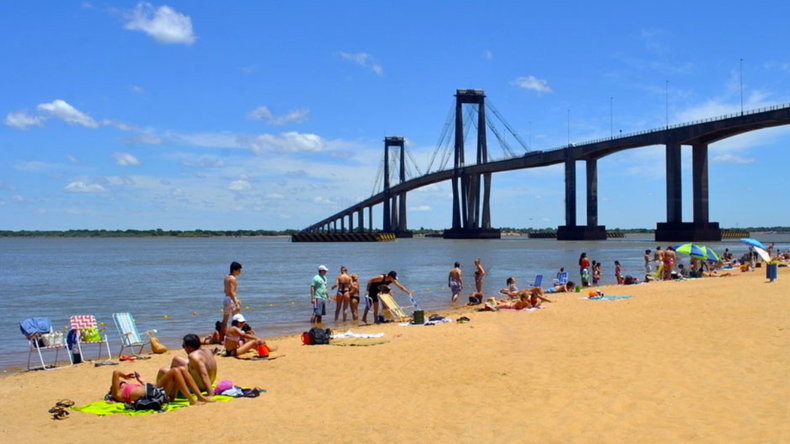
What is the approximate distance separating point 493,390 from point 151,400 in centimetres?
314

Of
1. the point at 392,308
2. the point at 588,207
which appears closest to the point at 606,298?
the point at 392,308

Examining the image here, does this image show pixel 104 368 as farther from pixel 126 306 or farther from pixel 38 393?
pixel 126 306

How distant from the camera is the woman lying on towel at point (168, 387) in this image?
21.0 ft

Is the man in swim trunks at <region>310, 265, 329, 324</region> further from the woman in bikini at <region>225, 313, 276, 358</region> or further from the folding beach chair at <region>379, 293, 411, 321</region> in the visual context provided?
the woman in bikini at <region>225, 313, 276, 358</region>

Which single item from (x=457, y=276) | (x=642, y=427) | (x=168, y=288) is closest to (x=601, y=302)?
(x=457, y=276)

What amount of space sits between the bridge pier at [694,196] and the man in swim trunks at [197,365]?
60214 mm

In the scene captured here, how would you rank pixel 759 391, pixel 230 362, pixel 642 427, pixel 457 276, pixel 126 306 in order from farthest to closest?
pixel 126 306 < pixel 457 276 < pixel 230 362 < pixel 759 391 < pixel 642 427

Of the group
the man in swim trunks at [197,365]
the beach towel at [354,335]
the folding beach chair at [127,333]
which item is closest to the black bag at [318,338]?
the beach towel at [354,335]

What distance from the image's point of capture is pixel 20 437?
5547 mm

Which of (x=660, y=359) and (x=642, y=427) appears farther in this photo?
(x=660, y=359)

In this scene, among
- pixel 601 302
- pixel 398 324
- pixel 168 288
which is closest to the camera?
pixel 398 324

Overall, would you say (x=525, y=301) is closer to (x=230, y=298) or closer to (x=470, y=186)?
(x=230, y=298)

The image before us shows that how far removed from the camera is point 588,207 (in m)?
74.8

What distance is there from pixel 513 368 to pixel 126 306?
1372 cm
